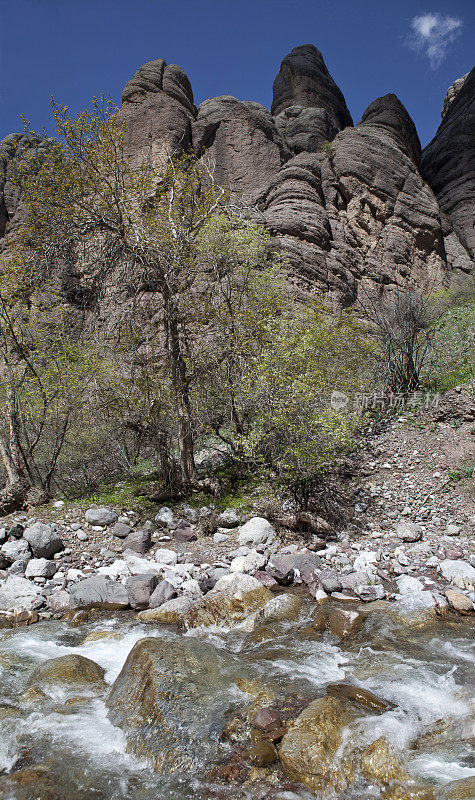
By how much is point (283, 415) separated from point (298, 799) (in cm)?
635

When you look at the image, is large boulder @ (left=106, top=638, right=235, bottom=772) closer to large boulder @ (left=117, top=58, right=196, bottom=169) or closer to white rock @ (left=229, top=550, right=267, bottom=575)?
white rock @ (left=229, top=550, right=267, bottom=575)

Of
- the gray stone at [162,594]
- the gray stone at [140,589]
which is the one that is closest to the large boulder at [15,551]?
the gray stone at [140,589]

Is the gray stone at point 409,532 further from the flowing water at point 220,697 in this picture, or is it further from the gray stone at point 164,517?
the gray stone at point 164,517

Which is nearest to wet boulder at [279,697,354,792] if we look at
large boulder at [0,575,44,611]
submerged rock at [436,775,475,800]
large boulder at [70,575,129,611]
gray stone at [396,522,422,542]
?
submerged rock at [436,775,475,800]

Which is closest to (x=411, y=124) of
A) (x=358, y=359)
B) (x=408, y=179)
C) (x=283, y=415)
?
(x=408, y=179)

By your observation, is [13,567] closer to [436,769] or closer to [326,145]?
[436,769]

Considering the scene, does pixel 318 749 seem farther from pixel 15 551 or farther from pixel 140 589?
pixel 15 551

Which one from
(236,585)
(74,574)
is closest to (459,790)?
(236,585)

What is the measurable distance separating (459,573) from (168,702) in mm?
4644

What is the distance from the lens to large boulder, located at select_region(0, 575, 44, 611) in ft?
20.5

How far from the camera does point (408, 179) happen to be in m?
32.6

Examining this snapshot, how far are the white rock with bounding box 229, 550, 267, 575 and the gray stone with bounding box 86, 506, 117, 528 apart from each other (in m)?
3.06

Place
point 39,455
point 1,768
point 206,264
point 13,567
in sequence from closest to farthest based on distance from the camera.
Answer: point 1,768 → point 13,567 → point 206,264 → point 39,455

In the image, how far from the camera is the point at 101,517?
903cm
